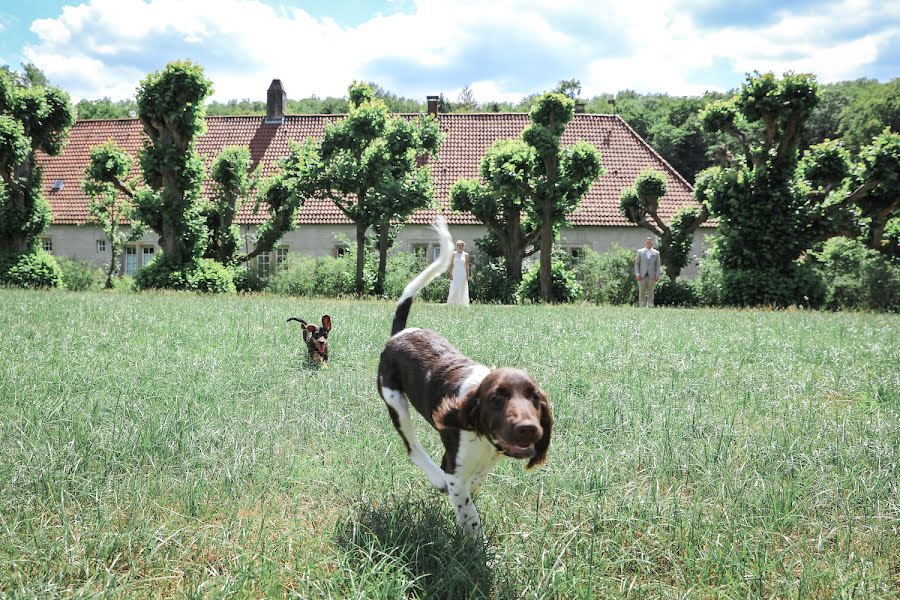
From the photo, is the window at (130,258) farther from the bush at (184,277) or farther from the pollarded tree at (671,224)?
the pollarded tree at (671,224)

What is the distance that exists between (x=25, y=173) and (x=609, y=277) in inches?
845

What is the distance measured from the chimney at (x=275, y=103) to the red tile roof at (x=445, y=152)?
429mm

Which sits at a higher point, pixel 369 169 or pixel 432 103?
pixel 432 103

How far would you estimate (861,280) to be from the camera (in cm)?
2077

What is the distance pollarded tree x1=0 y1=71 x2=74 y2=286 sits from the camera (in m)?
21.0

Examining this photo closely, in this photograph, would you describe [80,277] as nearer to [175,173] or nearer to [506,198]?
[175,173]

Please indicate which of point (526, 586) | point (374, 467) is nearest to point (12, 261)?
point (374, 467)

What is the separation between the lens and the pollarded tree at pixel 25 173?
21.0 metres

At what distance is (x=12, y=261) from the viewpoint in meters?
21.1

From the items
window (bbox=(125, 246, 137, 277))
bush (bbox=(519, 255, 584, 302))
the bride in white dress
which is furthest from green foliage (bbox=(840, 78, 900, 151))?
window (bbox=(125, 246, 137, 277))

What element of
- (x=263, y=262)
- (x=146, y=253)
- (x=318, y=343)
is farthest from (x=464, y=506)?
(x=146, y=253)

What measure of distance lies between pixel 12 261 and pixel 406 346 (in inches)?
895

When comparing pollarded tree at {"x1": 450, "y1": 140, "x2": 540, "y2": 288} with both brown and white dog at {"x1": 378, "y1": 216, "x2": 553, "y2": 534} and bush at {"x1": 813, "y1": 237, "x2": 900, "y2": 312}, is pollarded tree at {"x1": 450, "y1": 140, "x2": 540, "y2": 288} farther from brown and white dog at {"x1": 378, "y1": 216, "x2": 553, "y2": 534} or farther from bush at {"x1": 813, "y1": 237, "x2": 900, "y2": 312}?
brown and white dog at {"x1": 378, "y1": 216, "x2": 553, "y2": 534}

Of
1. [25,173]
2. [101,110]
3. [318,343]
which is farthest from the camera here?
[101,110]
